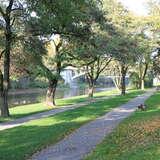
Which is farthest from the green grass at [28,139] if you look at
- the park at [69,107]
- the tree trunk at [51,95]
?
→ the tree trunk at [51,95]

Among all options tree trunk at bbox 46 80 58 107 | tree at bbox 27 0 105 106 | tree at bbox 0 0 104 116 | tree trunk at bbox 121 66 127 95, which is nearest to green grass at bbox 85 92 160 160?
tree at bbox 27 0 105 106

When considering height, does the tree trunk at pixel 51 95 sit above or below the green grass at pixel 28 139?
above

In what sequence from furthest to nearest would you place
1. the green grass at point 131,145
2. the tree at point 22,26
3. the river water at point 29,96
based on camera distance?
the river water at point 29,96 → the tree at point 22,26 → the green grass at point 131,145

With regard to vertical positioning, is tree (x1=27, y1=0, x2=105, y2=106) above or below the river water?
above

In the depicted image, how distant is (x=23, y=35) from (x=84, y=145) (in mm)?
13879

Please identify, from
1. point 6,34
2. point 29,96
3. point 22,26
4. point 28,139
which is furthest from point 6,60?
point 29,96

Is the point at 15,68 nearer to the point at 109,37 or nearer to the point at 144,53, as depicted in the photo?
the point at 109,37

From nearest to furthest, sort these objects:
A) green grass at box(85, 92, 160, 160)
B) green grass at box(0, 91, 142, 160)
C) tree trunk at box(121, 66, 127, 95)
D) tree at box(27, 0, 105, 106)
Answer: green grass at box(85, 92, 160, 160), green grass at box(0, 91, 142, 160), tree at box(27, 0, 105, 106), tree trunk at box(121, 66, 127, 95)

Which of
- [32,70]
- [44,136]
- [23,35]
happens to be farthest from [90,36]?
[44,136]

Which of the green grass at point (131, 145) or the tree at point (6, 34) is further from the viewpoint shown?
the tree at point (6, 34)

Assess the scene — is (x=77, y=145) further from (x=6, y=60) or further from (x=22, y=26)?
(x=22, y=26)

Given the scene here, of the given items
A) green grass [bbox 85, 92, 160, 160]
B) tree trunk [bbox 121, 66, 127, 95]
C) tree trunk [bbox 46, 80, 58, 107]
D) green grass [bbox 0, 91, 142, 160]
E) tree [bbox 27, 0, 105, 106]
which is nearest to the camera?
green grass [bbox 85, 92, 160, 160]

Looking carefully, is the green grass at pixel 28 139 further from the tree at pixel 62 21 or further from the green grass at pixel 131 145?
the tree at pixel 62 21

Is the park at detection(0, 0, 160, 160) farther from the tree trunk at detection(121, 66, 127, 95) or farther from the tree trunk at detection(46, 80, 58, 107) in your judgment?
the tree trunk at detection(121, 66, 127, 95)
